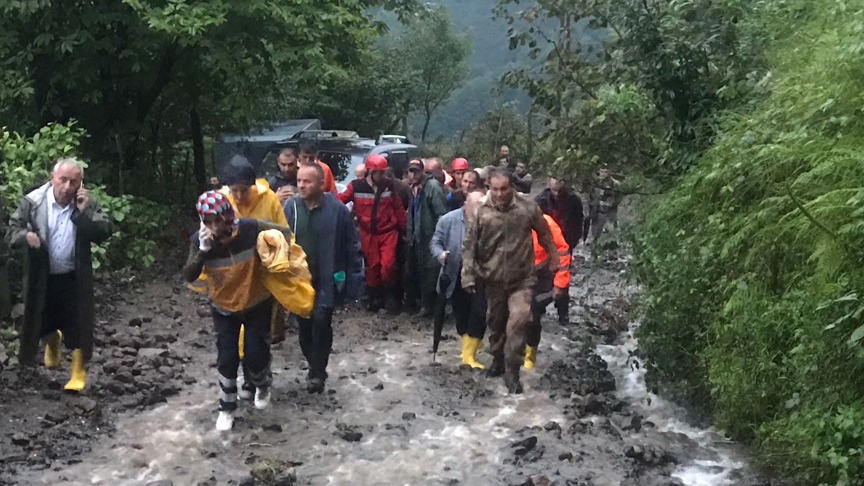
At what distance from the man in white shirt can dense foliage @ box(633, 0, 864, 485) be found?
4.27 meters

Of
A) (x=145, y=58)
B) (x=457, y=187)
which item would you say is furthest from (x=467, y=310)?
(x=145, y=58)

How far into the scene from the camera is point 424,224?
10.2 meters

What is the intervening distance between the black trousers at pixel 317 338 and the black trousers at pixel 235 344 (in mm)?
557

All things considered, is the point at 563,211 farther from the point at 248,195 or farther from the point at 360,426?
the point at 248,195

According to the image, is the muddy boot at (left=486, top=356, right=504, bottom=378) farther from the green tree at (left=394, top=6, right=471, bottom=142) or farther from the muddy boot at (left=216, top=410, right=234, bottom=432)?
the green tree at (left=394, top=6, right=471, bottom=142)

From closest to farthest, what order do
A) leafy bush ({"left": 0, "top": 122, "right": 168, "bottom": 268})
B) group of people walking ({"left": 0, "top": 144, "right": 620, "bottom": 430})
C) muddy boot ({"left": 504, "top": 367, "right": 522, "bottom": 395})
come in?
group of people walking ({"left": 0, "top": 144, "right": 620, "bottom": 430}) → muddy boot ({"left": 504, "top": 367, "right": 522, "bottom": 395}) → leafy bush ({"left": 0, "top": 122, "right": 168, "bottom": 268})

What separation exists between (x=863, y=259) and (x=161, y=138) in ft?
43.3

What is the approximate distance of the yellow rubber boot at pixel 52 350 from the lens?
24.4 feet

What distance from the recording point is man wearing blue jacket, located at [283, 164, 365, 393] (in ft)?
23.9

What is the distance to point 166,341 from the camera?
9367mm

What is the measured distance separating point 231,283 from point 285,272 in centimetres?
37

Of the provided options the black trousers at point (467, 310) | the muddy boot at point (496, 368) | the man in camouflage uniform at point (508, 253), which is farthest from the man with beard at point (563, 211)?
the man in camouflage uniform at point (508, 253)

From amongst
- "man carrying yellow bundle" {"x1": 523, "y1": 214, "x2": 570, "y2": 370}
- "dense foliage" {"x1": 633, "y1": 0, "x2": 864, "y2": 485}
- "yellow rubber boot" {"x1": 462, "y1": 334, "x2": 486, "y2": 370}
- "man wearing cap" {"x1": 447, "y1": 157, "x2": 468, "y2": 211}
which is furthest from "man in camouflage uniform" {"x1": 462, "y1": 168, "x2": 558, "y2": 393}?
"man wearing cap" {"x1": 447, "y1": 157, "x2": 468, "y2": 211}

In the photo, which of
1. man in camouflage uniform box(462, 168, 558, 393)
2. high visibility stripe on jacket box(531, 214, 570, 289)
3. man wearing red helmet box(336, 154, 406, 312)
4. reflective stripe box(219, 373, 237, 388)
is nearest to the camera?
reflective stripe box(219, 373, 237, 388)
